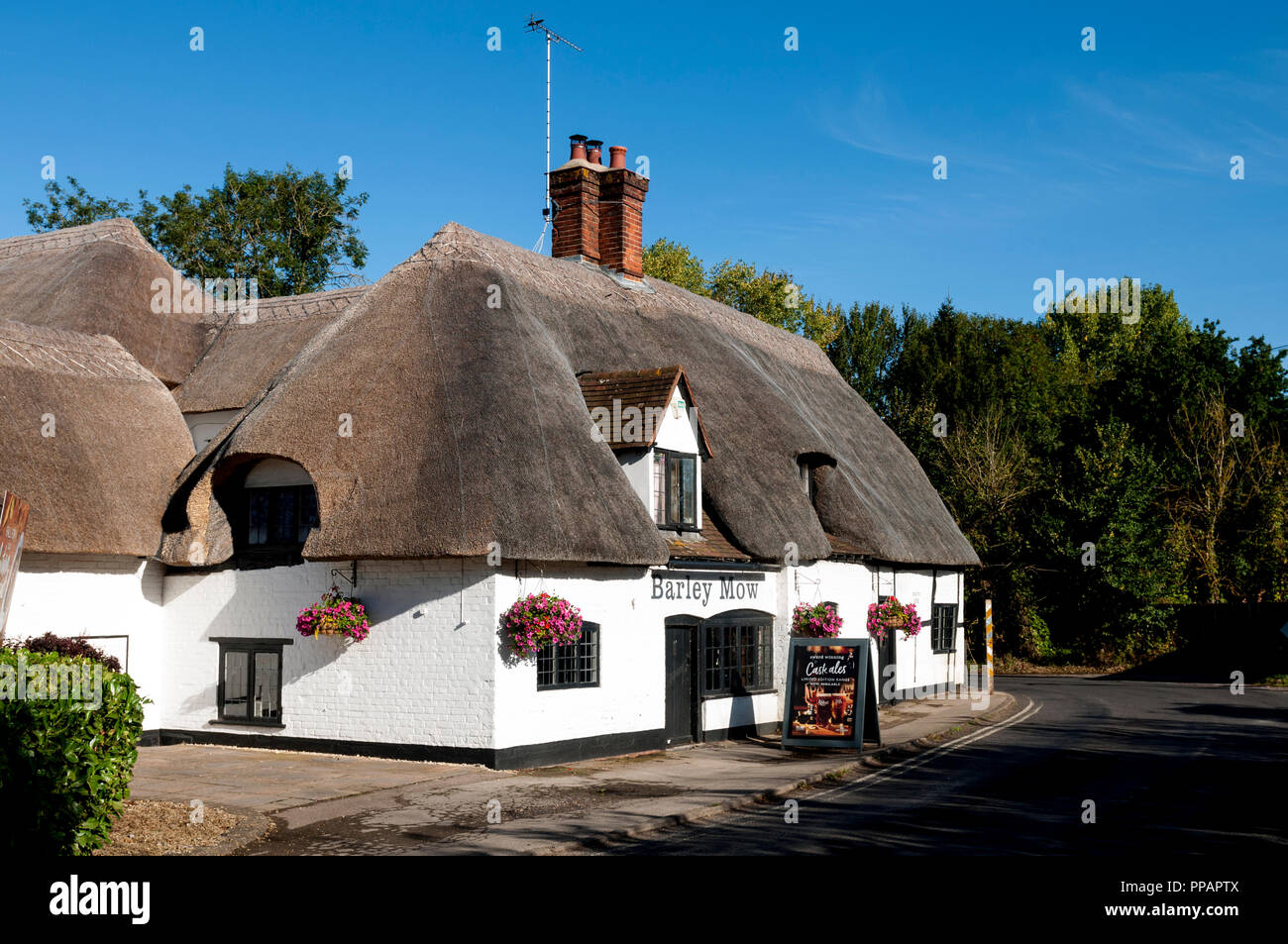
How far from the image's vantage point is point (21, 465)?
→ 59.6 feet

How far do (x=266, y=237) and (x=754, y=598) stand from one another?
30248mm

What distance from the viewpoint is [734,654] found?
2109 cm

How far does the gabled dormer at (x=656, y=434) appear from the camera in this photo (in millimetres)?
19125

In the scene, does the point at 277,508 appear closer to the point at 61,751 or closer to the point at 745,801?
the point at 745,801

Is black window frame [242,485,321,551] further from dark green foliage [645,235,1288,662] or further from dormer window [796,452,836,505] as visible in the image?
dark green foliage [645,235,1288,662]

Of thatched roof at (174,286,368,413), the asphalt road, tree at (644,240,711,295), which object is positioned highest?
tree at (644,240,711,295)

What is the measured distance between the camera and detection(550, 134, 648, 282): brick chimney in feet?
87.8

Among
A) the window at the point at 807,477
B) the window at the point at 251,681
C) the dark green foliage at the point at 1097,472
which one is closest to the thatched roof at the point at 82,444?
the window at the point at 251,681

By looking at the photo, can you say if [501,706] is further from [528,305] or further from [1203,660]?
[1203,660]

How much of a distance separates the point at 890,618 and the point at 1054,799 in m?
11.2

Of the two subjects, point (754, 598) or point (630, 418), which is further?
point (754, 598)

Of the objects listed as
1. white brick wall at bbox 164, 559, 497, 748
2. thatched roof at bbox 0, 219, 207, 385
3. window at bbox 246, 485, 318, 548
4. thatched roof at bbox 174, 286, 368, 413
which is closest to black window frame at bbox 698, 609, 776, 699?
white brick wall at bbox 164, 559, 497, 748

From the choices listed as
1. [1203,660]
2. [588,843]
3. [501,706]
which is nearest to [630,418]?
[501,706]

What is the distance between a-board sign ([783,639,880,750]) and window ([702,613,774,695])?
1.54 metres
